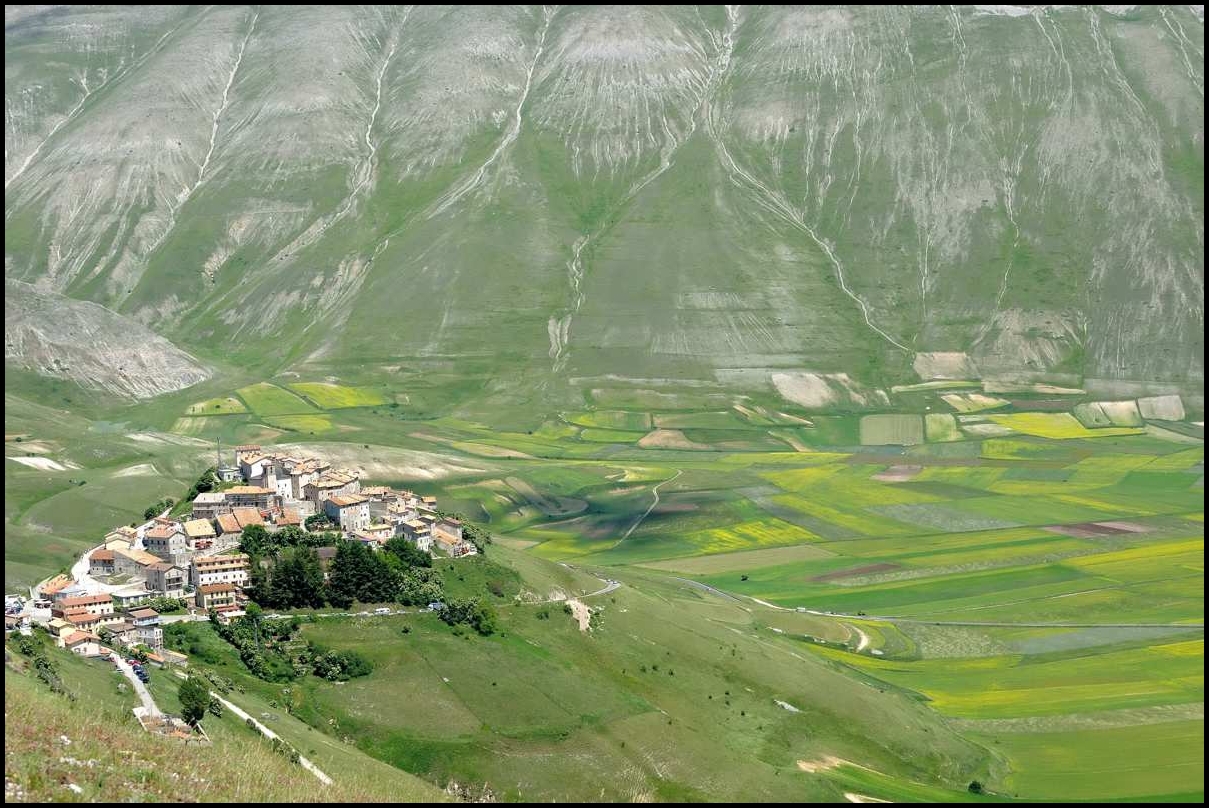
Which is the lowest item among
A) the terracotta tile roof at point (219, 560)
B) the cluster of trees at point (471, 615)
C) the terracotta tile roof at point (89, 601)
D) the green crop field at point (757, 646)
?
the green crop field at point (757, 646)

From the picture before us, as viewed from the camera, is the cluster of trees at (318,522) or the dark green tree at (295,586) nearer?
the dark green tree at (295,586)

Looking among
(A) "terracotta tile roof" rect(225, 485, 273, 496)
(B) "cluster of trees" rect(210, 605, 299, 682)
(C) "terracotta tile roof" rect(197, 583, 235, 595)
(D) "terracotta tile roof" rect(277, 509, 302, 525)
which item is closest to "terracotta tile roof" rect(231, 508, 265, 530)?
(D) "terracotta tile roof" rect(277, 509, 302, 525)

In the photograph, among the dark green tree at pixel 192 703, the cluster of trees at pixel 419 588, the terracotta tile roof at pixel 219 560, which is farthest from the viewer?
the cluster of trees at pixel 419 588

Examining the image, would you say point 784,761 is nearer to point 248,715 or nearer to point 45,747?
point 248,715

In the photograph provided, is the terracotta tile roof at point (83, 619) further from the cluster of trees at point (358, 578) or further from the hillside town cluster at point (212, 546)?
the cluster of trees at point (358, 578)

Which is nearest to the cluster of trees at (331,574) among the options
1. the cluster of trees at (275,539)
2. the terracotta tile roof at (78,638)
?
the cluster of trees at (275,539)

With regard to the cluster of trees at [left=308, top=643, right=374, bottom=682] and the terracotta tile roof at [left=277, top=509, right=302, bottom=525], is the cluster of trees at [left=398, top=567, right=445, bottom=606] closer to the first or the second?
the cluster of trees at [left=308, top=643, right=374, bottom=682]

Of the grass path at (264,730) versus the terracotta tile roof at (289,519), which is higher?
the grass path at (264,730)

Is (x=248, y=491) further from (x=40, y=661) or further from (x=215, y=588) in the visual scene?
(x=40, y=661)

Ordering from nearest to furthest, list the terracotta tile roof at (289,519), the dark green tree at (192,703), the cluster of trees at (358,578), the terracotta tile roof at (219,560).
A: the dark green tree at (192,703) → the terracotta tile roof at (219,560) → the cluster of trees at (358,578) → the terracotta tile roof at (289,519)
